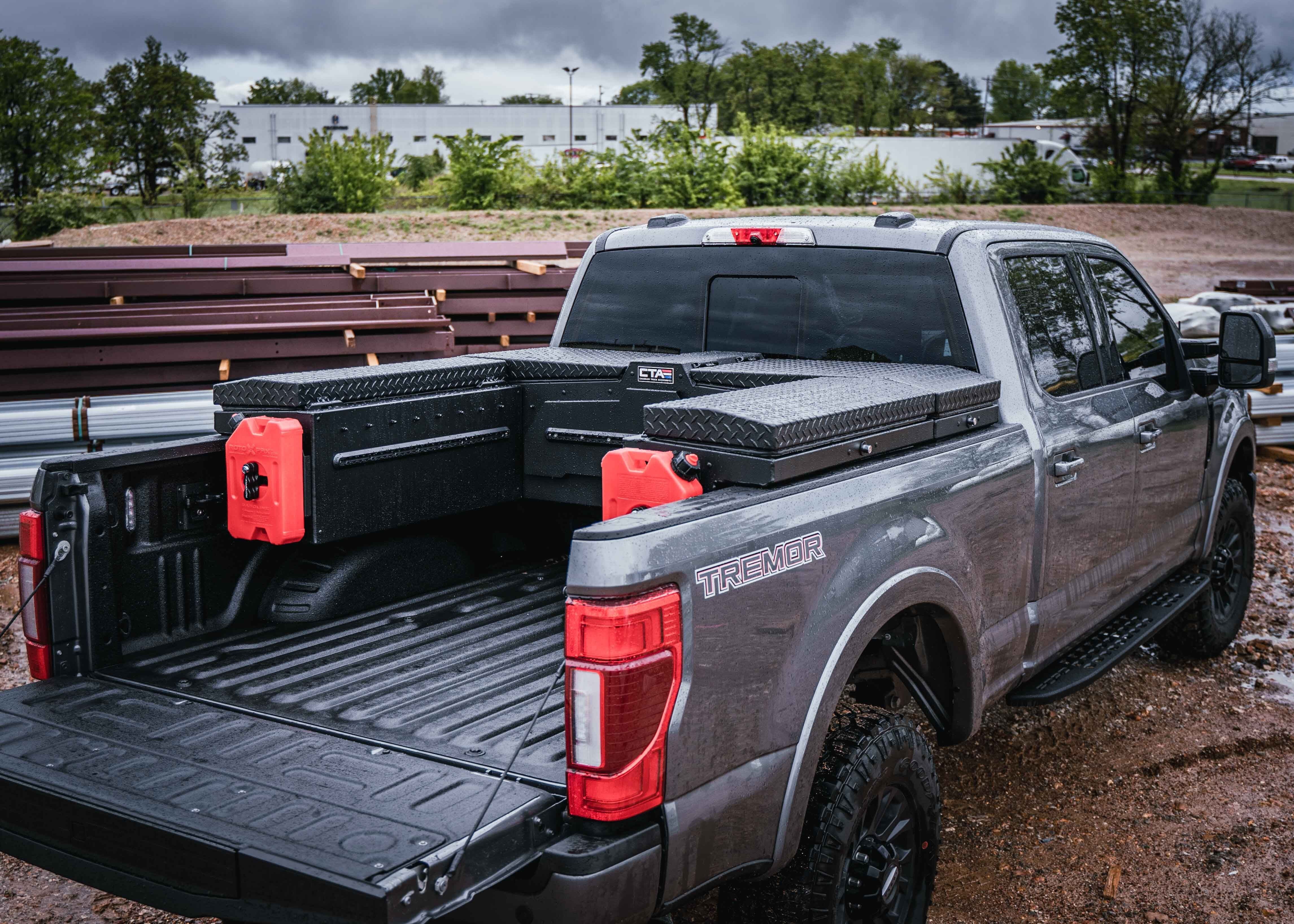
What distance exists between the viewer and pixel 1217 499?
17.6ft

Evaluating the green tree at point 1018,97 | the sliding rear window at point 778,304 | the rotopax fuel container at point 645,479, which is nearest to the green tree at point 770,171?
the sliding rear window at point 778,304

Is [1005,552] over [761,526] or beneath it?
beneath

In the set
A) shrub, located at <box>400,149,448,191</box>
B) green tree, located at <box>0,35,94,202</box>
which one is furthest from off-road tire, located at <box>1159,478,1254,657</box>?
green tree, located at <box>0,35,94,202</box>

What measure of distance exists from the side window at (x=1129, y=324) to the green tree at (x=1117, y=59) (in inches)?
1914

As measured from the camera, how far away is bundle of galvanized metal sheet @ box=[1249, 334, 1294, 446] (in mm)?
10078

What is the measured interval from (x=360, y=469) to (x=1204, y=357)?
3914mm

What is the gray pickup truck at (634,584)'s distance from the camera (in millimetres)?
2225

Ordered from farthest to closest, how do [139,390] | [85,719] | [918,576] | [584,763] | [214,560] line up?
[139,390] < [214,560] < [918,576] < [85,719] < [584,763]

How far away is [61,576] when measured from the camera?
302cm

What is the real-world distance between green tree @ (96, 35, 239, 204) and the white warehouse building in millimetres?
39615

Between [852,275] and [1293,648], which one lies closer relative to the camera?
[852,275]

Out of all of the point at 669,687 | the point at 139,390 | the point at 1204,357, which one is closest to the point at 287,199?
the point at 139,390

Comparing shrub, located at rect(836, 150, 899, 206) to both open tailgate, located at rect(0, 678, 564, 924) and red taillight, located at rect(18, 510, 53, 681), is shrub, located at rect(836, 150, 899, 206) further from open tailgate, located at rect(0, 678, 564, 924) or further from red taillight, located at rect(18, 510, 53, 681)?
open tailgate, located at rect(0, 678, 564, 924)

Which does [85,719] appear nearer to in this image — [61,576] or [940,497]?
[61,576]
